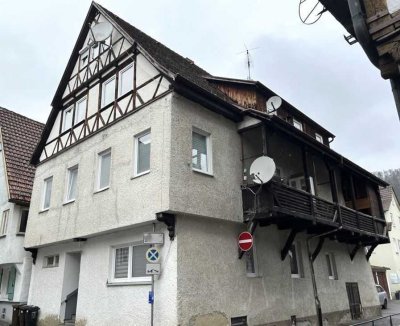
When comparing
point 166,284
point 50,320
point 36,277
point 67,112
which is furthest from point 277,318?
point 67,112

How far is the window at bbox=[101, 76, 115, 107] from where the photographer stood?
45.1 feet

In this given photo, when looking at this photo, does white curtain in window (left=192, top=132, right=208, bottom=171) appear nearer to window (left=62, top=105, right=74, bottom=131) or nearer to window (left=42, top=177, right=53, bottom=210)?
window (left=62, top=105, right=74, bottom=131)

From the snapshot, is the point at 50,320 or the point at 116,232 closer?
the point at 116,232

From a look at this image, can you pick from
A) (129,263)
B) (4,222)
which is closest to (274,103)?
(129,263)

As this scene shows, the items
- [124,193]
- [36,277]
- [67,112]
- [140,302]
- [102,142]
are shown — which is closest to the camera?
[140,302]

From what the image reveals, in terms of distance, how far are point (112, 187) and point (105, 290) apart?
10.5 feet

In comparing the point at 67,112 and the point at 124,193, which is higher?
the point at 67,112

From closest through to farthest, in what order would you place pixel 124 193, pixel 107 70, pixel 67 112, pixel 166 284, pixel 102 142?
pixel 166 284 → pixel 124 193 → pixel 102 142 → pixel 107 70 → pixel 67 112

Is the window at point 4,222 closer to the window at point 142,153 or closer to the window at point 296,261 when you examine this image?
the window at point 142,153

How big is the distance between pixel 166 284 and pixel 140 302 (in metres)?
1.24

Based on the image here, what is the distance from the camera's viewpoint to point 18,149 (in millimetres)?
19328

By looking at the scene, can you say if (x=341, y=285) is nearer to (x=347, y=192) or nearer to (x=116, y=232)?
(x=347, y=192)

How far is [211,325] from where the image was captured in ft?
31.7

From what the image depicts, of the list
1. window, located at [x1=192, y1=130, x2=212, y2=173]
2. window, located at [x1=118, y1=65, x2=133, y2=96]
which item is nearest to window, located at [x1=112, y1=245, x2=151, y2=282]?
window, located at [x1=192, y1=130, x2=212, y2=173]
